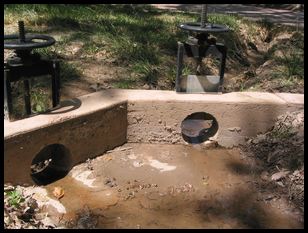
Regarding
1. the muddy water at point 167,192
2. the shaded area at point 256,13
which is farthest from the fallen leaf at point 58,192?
the shaded area at point 256,13

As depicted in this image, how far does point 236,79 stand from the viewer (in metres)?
6.81

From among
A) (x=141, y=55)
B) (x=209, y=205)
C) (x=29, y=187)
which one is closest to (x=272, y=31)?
(x=141, y=55)

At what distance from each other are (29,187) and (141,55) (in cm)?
329

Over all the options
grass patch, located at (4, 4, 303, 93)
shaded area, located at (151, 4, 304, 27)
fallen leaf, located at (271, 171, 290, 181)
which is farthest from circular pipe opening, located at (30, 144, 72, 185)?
shaded area, located at (151, 4, 304, 27)

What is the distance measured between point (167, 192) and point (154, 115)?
1.03 m

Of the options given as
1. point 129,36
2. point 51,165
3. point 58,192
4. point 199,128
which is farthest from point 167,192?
point 129,36

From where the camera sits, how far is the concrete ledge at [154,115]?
4078 millimetres

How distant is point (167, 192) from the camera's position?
3.80 metres

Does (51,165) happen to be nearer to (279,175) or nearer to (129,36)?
(279,175)

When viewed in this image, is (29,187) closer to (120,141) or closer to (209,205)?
(120,141)

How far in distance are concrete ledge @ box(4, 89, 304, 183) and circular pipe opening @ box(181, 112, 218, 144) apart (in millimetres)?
112

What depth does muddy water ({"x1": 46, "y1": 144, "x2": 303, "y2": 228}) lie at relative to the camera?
11.2ft

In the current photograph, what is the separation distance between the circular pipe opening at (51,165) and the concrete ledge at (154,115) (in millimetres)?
96

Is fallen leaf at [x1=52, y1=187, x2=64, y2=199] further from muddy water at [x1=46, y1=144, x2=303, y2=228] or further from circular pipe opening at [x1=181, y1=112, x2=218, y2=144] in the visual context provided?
circular pipe opening at [x1=181, y1=112, x2=218, y2=144]
